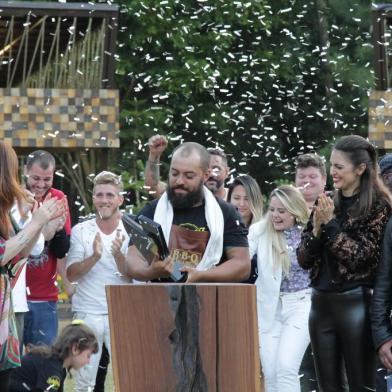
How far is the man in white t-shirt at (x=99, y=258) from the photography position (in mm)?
9766

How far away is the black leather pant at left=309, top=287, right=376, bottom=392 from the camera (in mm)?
7289

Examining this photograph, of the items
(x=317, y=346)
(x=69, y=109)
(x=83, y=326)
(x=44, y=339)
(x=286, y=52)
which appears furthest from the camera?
(x=286, y=52)

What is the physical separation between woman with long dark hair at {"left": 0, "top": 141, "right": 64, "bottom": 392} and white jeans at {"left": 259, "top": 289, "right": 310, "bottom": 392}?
2.67 meters

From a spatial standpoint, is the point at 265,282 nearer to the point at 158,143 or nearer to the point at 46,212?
the point at 158,143

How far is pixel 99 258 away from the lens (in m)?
9.79

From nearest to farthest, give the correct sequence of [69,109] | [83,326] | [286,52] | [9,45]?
[83,326], [69,109], [9,45], [286,52]

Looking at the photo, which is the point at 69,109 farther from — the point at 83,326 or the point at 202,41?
the point at 202,41

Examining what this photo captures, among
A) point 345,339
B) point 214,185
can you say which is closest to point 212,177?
point 214,185

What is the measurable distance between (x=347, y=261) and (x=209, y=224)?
0.77 meters

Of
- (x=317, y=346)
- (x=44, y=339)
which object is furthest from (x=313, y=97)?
(x=317, y=346)

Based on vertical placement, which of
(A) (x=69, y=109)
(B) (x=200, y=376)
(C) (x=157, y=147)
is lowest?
(B) (x=200, y=376)

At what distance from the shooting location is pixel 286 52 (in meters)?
28.9

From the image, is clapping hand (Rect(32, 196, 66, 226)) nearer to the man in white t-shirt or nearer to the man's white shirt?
the man in white t-shirt

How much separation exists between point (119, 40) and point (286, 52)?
3.85m
